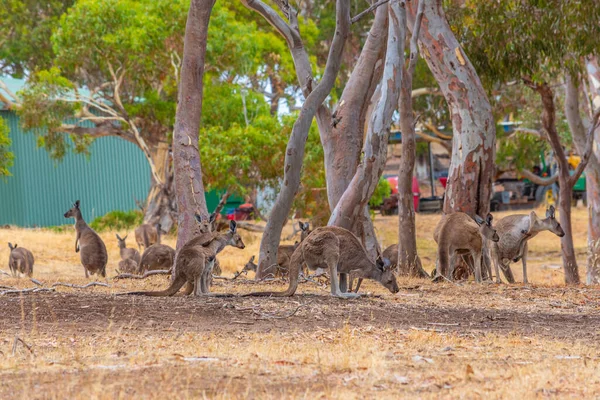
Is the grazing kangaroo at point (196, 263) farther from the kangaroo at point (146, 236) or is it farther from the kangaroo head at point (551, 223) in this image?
the kangaroo at point (146, 236)

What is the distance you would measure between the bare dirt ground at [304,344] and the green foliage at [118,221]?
18160 millimetres

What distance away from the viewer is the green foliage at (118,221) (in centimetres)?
3018

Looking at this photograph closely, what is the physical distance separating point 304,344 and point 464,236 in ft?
18.7

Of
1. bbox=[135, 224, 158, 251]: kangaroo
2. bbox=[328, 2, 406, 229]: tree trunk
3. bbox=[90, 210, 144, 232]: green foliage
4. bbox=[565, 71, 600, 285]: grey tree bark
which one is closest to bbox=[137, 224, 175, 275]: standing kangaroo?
bbox=[328, 2, 406, 229]: tree trunk

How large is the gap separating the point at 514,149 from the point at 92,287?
20903 mm

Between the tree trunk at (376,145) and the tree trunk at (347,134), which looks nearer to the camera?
the tree trunk at (376,145)

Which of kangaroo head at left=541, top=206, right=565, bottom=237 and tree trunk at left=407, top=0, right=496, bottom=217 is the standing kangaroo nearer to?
tree trunk at left=407, top=0, right=496, bottom=217

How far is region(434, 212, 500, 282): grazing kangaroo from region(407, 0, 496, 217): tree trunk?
2004 millimetres

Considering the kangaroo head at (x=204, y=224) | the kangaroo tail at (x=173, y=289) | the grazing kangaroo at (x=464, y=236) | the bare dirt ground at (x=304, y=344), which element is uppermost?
the kangaroo head at (x=204, y=224)

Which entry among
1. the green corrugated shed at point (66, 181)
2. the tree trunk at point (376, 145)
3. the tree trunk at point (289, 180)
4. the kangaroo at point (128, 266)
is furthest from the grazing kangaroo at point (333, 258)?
the green corrugated shed at point (66, 181)

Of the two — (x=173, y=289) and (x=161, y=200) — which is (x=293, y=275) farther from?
(x=161, y=200)

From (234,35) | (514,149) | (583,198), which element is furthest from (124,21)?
(583,198)

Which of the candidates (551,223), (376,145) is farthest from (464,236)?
(376,145)

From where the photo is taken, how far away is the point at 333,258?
34.0 feet
